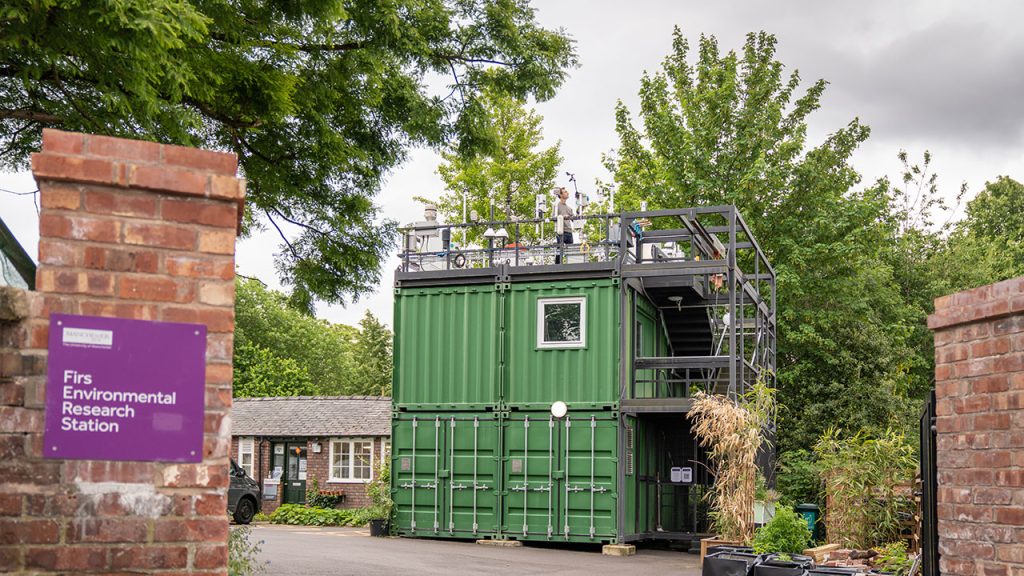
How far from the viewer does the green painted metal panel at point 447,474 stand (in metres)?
19.4

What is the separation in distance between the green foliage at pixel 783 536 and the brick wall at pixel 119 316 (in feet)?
33.8

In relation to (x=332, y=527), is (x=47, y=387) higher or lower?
higher

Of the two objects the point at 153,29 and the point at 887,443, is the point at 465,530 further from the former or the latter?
the point at 153,29

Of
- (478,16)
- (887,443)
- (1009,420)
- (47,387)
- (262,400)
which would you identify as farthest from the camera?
(262,400)

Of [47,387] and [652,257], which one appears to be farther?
[652,257]

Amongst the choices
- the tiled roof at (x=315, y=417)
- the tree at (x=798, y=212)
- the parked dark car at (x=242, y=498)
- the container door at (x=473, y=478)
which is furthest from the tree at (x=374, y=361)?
the container door at (x=473, y=478)

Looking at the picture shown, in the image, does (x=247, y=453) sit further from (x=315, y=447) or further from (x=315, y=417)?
(x=315, y=447)

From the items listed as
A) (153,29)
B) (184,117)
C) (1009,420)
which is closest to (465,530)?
(184,117)

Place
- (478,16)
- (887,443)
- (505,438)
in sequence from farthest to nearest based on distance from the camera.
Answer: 1. (505,438)
2. (887,443)
3. (478,16)

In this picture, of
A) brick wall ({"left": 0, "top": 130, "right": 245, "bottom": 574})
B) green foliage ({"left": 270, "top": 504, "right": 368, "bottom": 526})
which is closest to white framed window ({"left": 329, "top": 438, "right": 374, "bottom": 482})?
green foliage ({"left": 270, "top": 504, "right": 368, "bottom": 526})

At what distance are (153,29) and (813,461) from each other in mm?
20236

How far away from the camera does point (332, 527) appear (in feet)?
94.0

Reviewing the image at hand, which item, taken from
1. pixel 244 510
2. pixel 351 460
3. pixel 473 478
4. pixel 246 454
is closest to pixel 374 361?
pixel 246 454

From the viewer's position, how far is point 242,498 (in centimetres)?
2717
